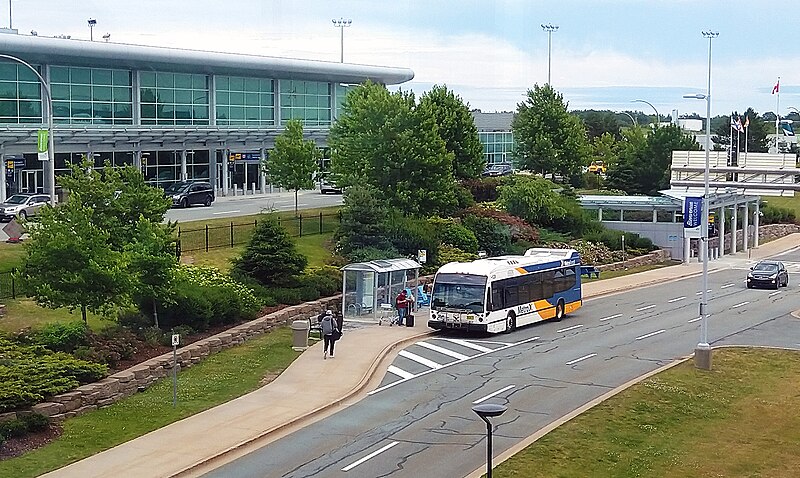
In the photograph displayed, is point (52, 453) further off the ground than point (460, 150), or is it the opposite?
point (460, 150)

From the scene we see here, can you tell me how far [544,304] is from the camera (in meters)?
43.2

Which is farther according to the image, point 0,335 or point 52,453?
point 0,335

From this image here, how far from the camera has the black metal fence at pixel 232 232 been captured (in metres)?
47.8

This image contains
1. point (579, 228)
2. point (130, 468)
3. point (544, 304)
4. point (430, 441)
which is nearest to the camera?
point (130, 468)

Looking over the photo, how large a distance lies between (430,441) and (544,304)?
20.2 metres

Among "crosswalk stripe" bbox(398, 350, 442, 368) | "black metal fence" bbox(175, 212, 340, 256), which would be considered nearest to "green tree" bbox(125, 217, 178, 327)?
"crosswalk stripe" bbox(398, 350, 442, 368)

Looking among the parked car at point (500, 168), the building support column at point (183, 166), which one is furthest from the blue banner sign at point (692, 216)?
the parked car at point (500, 168)

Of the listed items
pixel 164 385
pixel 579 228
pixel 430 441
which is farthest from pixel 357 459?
pixel 579 228

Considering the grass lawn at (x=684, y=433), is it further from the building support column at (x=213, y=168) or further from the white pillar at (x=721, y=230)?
the building support column at (x=213, y=168)

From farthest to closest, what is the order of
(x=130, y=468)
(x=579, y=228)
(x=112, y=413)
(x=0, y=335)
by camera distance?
1. (x=579, y=228)
2. (x=0, y=335)
3. (x=112, y=413)
4. (x=130, y=468)

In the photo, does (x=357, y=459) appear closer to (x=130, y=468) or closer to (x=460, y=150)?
(x=130, y=468)

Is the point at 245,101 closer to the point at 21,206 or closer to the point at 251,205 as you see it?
the point at 251,205

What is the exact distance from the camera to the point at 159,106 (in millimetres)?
79375

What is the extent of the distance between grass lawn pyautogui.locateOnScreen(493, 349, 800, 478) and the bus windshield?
8561 mm
